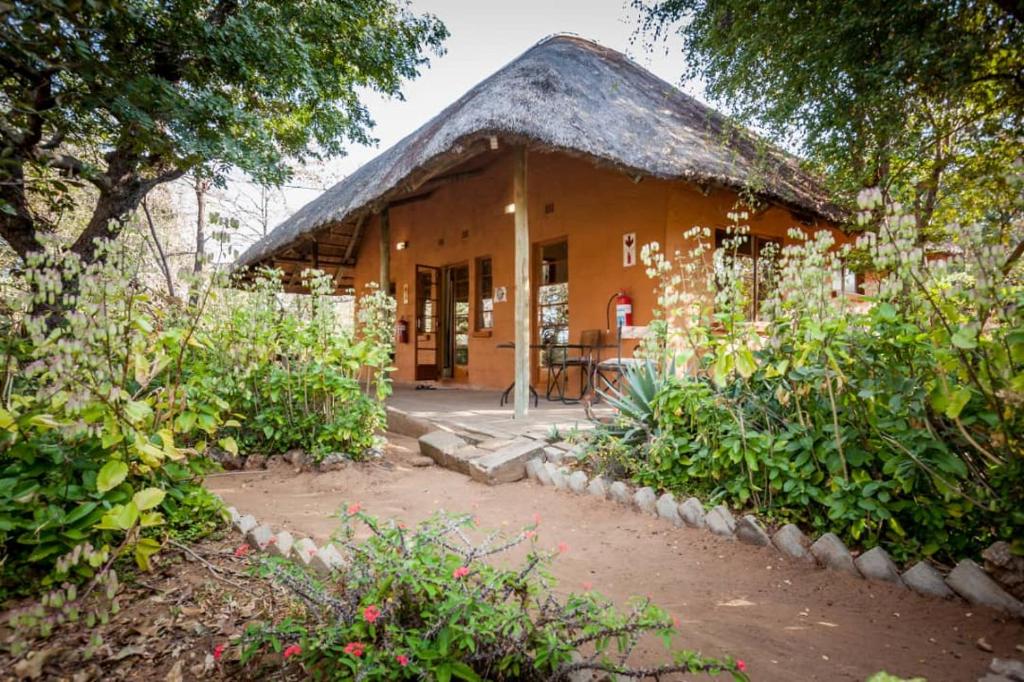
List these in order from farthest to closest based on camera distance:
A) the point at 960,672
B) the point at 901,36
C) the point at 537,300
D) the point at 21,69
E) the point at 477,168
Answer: the point at 477,168 → the point at 537,300 → the point at 901,36 → the point at 21,69 → the point at 960,672

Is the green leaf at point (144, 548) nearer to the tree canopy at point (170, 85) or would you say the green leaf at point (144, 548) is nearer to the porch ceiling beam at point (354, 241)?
the tree canopy at point (170, 85)

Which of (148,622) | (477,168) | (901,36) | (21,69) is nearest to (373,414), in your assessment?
(148,622)

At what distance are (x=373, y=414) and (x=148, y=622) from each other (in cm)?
259

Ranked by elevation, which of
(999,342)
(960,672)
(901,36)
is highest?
(901,36)

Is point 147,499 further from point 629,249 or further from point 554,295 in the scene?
point 554,295

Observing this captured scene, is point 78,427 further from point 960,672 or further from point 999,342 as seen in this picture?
point 999,342

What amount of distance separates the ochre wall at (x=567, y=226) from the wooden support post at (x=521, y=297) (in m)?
1.72

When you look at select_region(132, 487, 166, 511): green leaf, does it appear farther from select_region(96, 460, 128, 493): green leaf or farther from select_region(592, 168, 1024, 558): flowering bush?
select_region(592, 168, 1024, 558): flowering bush

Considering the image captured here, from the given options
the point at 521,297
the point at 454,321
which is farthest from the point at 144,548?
the point at 454,321

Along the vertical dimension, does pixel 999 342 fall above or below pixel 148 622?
above

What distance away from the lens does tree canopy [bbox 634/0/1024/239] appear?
144 inches

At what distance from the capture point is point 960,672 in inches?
61.8

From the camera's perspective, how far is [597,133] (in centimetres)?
555

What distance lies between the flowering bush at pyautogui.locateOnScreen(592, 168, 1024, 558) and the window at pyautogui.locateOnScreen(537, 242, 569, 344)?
4.51m
